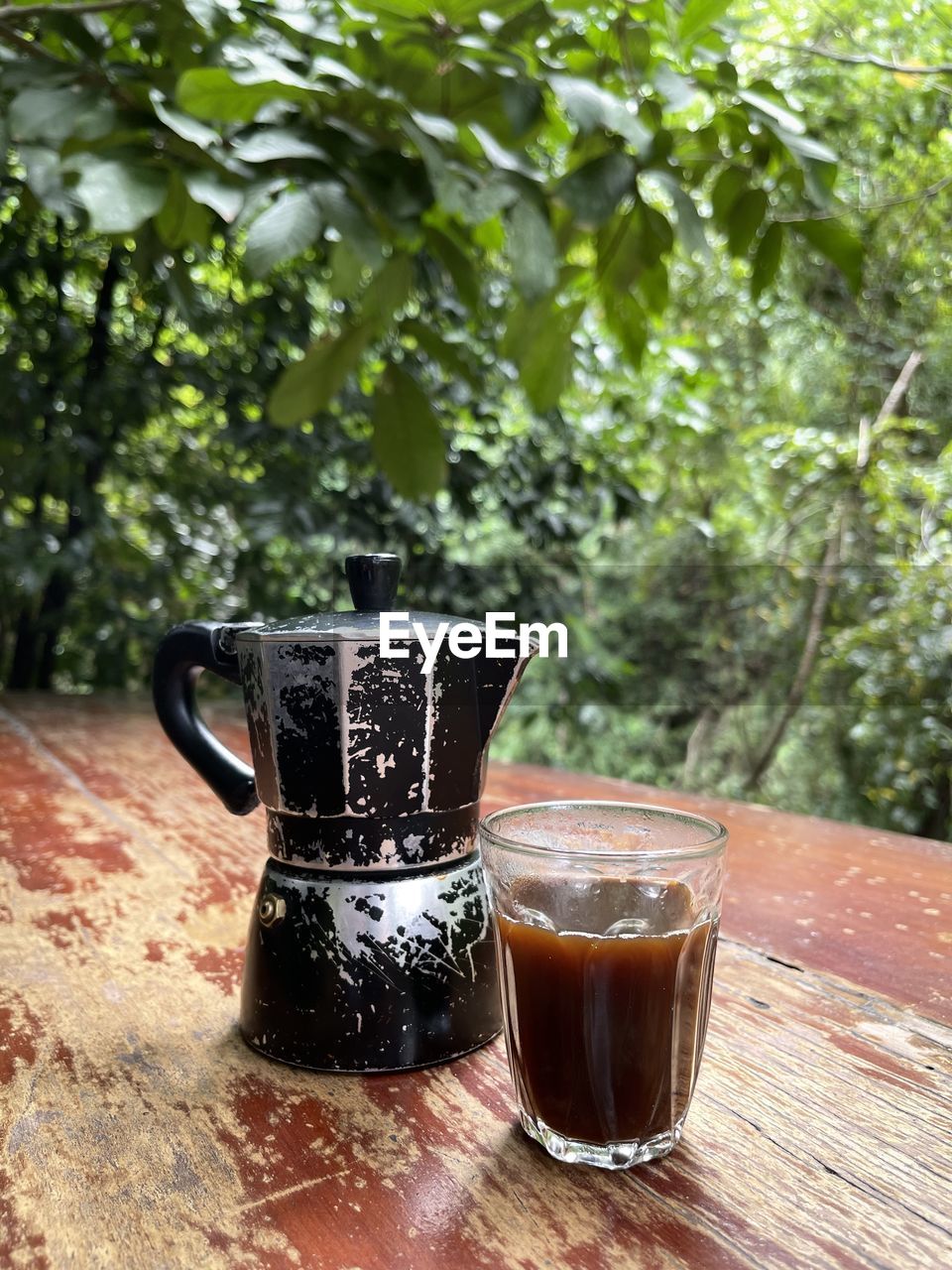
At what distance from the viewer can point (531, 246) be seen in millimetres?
571

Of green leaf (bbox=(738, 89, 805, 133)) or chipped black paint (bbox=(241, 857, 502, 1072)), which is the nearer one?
chipped black paint (bbox=(241, 857, 502, 1072))

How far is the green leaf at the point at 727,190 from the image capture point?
731mm

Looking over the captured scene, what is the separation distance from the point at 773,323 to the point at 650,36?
223 centimetres

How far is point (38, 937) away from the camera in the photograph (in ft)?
1.82

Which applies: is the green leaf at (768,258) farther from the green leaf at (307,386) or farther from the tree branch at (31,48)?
the tree branch at (31,48)

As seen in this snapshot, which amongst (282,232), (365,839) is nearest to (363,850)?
(365,839)

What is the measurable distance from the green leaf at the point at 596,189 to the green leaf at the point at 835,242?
0.16 meters

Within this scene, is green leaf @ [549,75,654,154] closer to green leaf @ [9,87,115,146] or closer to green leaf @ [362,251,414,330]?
green leaf @ [362,251,414,330]

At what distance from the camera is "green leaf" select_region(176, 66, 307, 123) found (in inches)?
18.7

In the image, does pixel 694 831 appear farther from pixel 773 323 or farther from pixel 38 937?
pixel 773 323

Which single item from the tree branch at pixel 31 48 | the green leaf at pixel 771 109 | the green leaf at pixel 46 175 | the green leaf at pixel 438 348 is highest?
the tree branch at pixel 31 48

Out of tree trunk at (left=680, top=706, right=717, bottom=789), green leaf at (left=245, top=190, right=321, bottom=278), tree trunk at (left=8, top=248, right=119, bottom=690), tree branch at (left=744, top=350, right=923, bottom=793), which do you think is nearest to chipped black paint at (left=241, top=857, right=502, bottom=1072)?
green leaf at (left=245, top=190, right=321, bottom=278)

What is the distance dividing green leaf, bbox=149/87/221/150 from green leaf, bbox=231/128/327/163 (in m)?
0.02

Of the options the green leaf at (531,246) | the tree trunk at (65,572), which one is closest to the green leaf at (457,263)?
the green leaf at (531,246)
